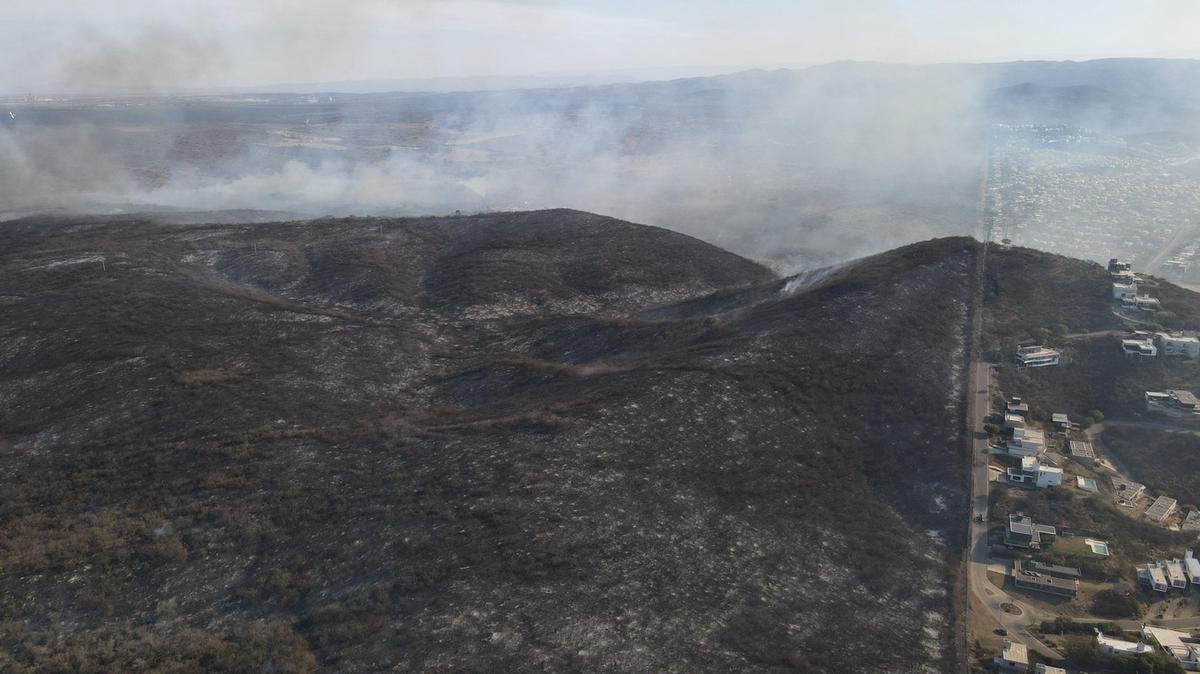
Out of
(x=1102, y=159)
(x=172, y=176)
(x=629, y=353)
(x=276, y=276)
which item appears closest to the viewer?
(x=629, y=353)

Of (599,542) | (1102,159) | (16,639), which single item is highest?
(1102,159)

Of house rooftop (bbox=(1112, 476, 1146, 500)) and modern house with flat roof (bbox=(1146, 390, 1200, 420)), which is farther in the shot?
modern house with flat roof (bbox=(1146, 390, 1200, 420))

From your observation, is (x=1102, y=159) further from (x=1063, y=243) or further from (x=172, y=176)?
(x=172, y=176)

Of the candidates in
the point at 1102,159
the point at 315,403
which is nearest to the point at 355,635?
the point at 315,403

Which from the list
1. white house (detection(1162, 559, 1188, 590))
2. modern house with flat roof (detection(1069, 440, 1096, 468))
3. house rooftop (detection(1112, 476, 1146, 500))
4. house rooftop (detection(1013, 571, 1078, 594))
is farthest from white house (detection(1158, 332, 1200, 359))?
house rooftop (detection(1013, 571, 1078, 594))

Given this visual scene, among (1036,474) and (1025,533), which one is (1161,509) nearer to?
(1036,474)

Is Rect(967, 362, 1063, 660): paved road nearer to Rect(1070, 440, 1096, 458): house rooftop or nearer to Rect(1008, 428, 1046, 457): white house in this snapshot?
Rect(1008, 428, 1046, 457): white house
